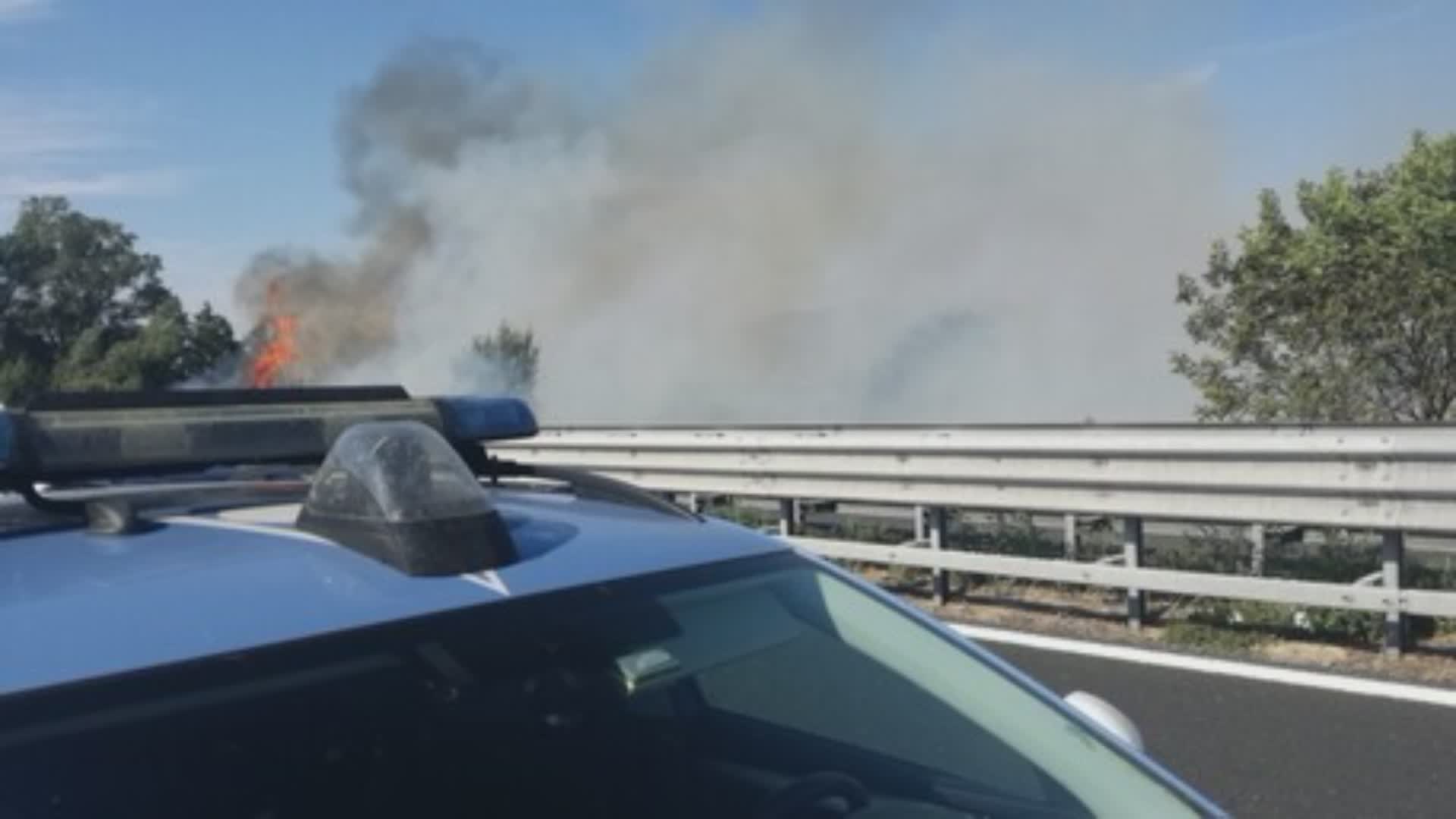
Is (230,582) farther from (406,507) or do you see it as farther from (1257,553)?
(1257,553)

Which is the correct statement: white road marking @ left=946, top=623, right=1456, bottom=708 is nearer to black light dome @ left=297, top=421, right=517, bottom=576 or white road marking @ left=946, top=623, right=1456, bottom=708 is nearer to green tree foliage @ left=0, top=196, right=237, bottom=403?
black light dome @ left=297, top=421, right=517, bottom=576

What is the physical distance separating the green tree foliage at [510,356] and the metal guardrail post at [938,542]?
1904 centimetres

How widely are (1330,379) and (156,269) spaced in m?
24.9

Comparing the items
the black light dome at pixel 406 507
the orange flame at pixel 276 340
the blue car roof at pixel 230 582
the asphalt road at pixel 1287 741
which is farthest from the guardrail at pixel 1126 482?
the orange flame at pixel 276 340

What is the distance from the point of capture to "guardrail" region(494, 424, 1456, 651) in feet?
21.1

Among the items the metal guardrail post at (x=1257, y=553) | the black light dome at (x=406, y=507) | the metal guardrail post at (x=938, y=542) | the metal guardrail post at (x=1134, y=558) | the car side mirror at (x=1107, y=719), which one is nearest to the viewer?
the black light dome at (x=406, y=507)

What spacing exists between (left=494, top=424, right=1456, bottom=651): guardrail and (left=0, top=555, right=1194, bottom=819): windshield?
4.31 meters

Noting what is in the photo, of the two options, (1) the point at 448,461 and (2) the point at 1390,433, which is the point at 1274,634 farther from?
(1) the point at 448,461

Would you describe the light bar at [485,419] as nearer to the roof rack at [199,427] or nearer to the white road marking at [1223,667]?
the roof rack at [199,427]

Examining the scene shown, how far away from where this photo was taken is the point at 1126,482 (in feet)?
24.2

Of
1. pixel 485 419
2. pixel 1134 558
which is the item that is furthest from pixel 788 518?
pixel 485 419

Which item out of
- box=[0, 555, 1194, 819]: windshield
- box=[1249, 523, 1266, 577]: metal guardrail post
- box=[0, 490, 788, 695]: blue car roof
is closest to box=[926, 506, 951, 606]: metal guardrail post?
box=[1249, 523, 1266, 577]: metal guardrail post

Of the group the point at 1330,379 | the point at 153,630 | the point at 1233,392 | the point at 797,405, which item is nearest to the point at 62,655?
the point at 153,630

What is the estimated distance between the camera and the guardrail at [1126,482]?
21.1ft
